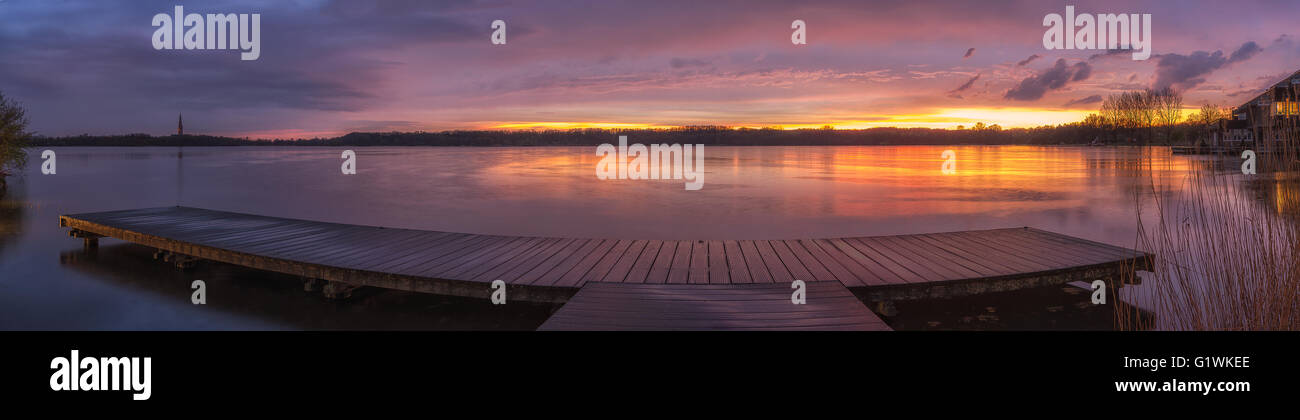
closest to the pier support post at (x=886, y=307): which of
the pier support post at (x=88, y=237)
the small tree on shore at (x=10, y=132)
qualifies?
the pier support post at (x=88, y=237)

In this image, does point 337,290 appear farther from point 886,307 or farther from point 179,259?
point 886,307

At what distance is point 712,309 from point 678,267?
4.86 ft

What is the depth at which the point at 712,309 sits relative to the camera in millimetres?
3713

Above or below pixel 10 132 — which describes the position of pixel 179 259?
below

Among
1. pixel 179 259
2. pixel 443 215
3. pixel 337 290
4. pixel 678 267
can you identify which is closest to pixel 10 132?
pixel 443 215

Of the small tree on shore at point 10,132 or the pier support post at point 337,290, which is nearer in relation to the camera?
the pier support post at point 337,290

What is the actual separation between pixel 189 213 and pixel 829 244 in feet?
29.6

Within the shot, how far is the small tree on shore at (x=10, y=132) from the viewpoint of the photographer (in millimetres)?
18922

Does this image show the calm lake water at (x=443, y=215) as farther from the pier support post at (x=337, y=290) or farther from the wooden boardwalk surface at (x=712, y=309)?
the wooden boardwalk surface at (x=712, y=309)

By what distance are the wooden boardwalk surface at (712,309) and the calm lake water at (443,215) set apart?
1.31 metres

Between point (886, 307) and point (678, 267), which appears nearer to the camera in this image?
point (886, 307)

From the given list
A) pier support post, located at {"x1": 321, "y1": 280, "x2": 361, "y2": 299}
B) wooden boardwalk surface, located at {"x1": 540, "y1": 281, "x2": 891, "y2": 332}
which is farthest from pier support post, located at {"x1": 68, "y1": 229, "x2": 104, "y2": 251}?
wooden boardwalk surface, located at {"x1": 540, "y1": 281, "x2": 891, "y2": 332}
